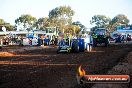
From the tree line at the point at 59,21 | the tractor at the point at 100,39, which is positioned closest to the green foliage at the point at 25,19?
the tree line at the point at 59,21

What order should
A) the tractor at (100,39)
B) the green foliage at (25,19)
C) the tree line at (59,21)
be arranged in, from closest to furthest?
the tractor at (100,39) < the tree line at (59,21) < the green foliage at (25,19)

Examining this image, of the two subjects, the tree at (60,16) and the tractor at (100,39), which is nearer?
the tractor at (100,39)

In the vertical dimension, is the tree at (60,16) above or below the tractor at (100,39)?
above

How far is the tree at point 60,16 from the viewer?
326 feet

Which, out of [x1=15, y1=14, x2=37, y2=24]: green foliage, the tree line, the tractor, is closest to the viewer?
the tractor

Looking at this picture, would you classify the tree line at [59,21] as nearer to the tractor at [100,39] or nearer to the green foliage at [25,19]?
the green foliage at [25,19]

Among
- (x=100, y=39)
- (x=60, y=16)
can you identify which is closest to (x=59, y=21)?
(x=60, y=16)

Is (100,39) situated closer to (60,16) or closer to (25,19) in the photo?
(60,16)

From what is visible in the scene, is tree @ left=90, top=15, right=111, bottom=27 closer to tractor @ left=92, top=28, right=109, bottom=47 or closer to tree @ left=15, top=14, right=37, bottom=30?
tree @ left=15, top=14, right=37, bottom=30

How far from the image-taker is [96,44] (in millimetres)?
37375

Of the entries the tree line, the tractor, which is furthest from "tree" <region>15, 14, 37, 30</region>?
the tractor

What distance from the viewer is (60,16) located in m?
108

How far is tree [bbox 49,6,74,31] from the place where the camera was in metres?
99.5

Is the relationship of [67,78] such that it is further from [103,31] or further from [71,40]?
[103,31]
